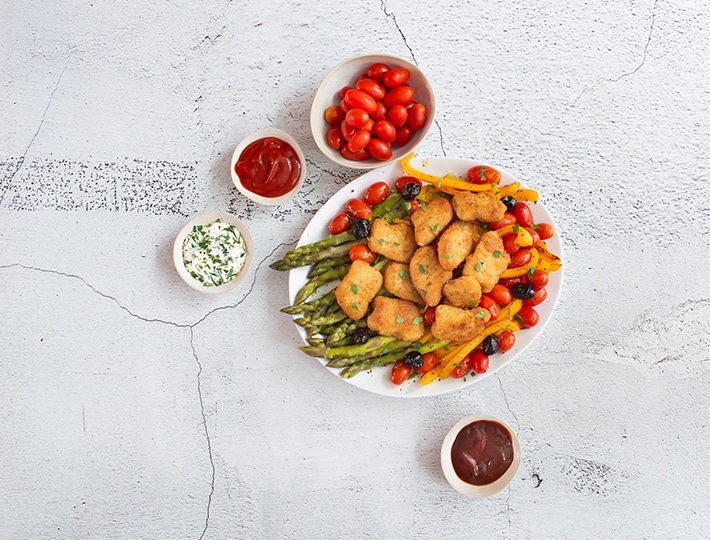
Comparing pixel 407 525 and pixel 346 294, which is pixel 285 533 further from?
pixel 346 294

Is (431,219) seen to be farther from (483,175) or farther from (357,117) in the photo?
(357,117)

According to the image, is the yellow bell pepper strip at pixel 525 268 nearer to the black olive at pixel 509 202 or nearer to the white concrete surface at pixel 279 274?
the black olive at pixel 509 202

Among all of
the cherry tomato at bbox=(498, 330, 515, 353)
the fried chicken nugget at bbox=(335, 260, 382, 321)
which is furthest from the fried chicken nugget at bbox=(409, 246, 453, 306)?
the cherry tomato at bbox=(498, 330, 515, 353)

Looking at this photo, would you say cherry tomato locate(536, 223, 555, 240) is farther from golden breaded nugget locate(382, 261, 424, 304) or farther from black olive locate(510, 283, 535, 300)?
golden breaded nugget locate(382, 261, 424, 304)

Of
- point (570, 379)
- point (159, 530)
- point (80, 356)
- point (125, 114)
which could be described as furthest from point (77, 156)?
point (570, 379)

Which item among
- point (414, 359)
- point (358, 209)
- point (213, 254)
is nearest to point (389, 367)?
point (414, 359)

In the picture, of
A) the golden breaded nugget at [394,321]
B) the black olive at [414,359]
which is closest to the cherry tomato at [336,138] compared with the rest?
the golden breaded nugget at [394,321]
